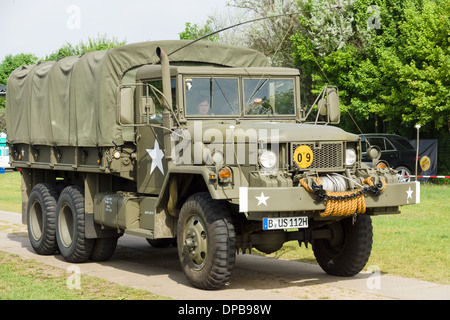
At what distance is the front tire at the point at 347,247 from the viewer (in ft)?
32.6

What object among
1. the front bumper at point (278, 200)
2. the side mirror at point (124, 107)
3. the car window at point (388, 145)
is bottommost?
the front bumper at point (278, 200)

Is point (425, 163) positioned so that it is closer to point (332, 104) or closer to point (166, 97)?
point (332, 104)

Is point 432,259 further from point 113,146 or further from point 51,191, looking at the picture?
point 51,191

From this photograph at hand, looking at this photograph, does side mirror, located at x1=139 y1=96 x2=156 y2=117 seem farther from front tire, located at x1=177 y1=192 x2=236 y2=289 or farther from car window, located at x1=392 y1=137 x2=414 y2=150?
car window, located at x1=392 y1=137 x2=414 y2=150

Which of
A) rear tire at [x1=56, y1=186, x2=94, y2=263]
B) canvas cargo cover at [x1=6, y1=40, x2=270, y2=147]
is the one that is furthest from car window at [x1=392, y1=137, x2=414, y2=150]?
rear tire at [x1=56, y1=186, x2=94, y2=263]

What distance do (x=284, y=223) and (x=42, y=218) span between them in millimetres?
5913

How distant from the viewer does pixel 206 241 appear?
9.07 meters

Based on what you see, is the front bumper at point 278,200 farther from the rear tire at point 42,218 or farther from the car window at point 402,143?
the car window at point 402,143

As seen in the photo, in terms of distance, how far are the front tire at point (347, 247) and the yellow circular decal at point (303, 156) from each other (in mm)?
1205

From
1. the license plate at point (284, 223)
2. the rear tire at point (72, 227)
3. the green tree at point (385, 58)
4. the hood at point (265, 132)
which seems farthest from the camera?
the green tree at point (385, 58)

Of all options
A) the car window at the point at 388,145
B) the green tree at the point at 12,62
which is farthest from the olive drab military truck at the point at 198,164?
the green tree at the point at 12,62

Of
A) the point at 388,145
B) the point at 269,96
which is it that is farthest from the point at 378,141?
the point at 269,96

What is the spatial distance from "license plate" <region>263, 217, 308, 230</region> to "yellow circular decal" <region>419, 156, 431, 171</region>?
21226mm
